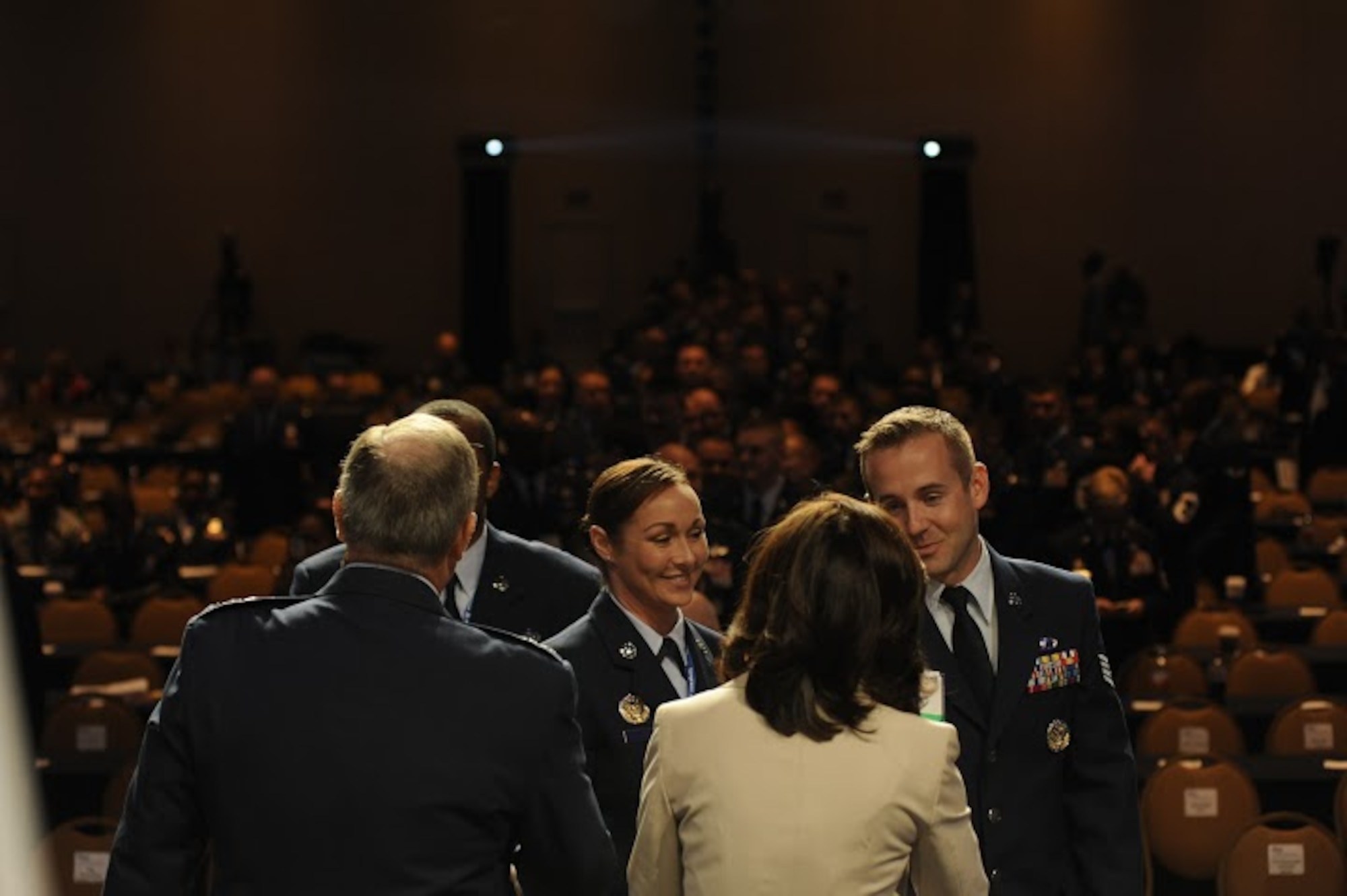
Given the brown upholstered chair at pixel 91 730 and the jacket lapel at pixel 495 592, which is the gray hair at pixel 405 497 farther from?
the brown upholstered chair at pixel 91 730

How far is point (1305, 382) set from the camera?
1795 cm

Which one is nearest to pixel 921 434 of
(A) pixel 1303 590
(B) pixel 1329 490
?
(A) pixel 1303 590

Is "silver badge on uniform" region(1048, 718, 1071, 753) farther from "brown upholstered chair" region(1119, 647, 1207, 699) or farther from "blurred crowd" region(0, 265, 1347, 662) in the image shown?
"brown upholstered chair" region(1119, 647, 1207, 699)

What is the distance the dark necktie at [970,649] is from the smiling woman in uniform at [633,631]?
1.65 feet

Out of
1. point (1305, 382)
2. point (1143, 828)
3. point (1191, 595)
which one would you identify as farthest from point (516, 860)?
point (1305, 382)

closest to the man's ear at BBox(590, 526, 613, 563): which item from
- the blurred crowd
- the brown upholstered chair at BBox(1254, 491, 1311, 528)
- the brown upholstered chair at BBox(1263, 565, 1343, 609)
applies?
the blurred crowd

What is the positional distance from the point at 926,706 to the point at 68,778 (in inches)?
231

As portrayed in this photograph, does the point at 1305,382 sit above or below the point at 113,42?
below

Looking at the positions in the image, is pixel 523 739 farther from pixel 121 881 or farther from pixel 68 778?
pixel 68 778

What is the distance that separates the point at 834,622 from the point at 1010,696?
3.54 ft

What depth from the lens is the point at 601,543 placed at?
4336mm

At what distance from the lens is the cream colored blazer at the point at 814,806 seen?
2.94 metres

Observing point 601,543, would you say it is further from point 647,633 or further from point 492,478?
point 492,478

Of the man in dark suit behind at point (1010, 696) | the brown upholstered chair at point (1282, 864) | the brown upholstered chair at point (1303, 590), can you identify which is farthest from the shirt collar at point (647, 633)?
the brown upholstered chair at point (1303, 590)
